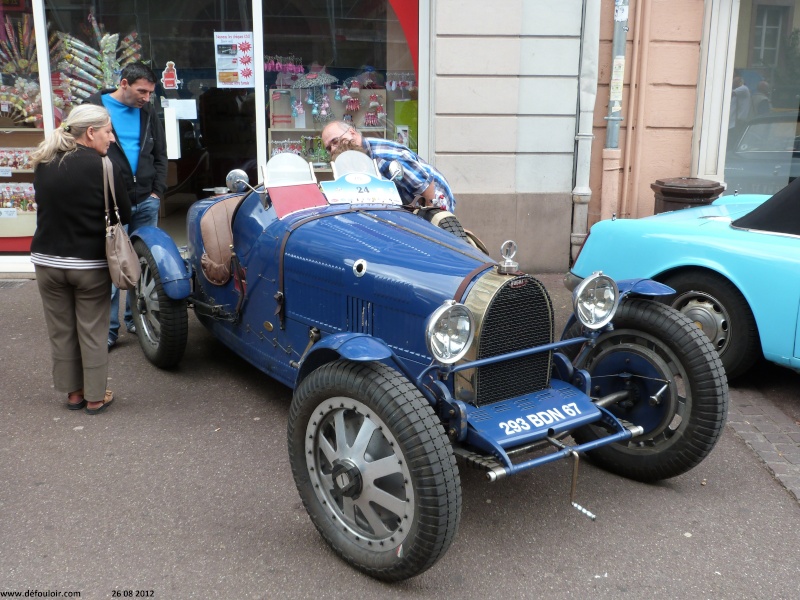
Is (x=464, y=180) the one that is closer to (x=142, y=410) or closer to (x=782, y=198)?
(x=782, y=198)

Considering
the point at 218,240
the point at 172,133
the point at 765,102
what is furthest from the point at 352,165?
the point at 765,102

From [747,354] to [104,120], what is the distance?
415 centimetres

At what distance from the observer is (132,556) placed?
3.40 metres

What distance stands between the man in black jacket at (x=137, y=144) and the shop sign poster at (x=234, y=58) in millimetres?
2570

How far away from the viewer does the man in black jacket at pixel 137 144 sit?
5.64m

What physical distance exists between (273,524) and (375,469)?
74cm

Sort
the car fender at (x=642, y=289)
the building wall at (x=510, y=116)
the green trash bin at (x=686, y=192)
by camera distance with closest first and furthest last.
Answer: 1. the car fender at (x=642, y=289)
2. the green trash bin at (x=686, y=192)
3. the building wall at (x=510, y=116)

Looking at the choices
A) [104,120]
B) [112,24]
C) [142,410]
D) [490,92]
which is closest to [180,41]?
[112,24]

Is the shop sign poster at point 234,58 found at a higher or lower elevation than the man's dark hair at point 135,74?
higher

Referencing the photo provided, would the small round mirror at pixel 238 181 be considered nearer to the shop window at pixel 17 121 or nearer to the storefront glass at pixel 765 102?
the shop window at pixel 17 121

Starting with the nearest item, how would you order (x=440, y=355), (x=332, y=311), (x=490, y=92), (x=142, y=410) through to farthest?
(x=440, y=355), (x=332, y=311), (x=142, y=410), (x=490, y=92)

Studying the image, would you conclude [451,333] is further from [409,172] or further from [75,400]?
[75,400]

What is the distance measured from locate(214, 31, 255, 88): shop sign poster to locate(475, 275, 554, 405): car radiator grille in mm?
5701

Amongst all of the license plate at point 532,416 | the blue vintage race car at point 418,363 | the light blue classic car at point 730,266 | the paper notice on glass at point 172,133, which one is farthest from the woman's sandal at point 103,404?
the paper notice on glass at point 172,133
